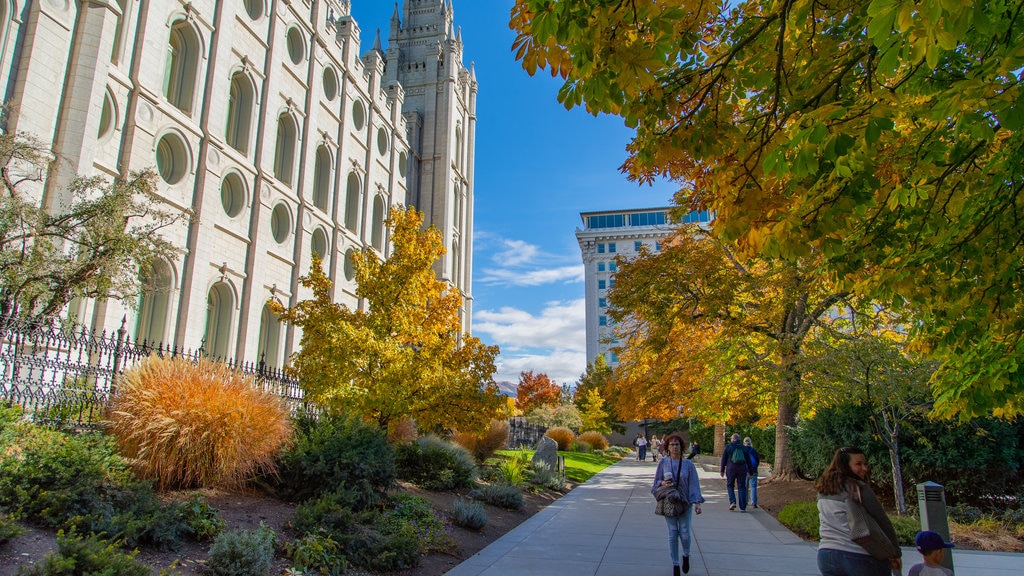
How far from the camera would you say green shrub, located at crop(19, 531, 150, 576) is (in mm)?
4254

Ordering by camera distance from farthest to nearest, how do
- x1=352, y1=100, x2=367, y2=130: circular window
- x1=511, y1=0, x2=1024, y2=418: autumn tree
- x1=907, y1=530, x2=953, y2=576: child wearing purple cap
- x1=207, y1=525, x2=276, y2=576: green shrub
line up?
x1=352, y1=100, x2=367, y2=130: circular window
x1=207, y1=525, x2=276, y2=576: green shrub
x1=907, y1=530, x2=953, y2=576: child wearing purple cap
x1=511, y1=0, x2=1024, y2=418: autumn tree

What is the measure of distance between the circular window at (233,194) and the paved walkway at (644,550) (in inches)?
645

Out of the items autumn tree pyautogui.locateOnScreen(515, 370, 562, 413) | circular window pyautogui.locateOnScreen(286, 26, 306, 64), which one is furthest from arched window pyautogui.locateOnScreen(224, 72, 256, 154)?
autumn tree pyautogui.locateOnScreen(515, 370, 562, 413)

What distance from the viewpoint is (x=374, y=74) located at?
1357 inches

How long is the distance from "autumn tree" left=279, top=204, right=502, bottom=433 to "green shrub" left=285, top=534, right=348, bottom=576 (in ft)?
15.6

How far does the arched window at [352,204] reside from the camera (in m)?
32.3

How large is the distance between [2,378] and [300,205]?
1795 cm

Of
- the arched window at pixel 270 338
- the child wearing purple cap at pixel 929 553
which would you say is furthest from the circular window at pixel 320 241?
the child wearing purple cap at pixel 929 553

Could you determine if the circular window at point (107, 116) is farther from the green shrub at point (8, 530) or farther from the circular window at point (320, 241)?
the green shrub at point (8, 530)

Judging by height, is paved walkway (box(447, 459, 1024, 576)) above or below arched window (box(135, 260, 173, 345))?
below

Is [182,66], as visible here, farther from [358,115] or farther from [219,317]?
[358,115]

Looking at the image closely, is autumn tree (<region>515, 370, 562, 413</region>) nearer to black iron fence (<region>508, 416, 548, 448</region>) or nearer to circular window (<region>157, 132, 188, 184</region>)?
black iron fence (<region>508, 416, 548, 448</region>)

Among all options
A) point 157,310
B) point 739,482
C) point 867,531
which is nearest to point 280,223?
point 157,310

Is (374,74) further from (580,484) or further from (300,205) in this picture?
(580,484)
